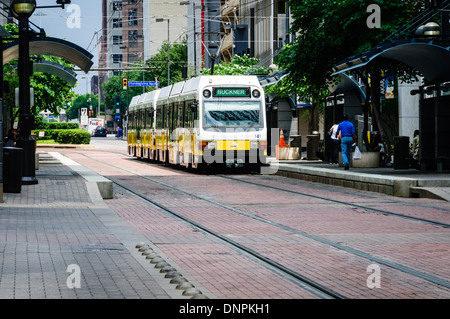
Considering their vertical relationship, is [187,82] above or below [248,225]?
above

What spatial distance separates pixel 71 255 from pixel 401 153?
17966 millimetres

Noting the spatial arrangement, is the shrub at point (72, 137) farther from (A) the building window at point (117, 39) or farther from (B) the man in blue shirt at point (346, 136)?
(A) the building window at point (117, 39)

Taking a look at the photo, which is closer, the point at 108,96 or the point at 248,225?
the point at 248,225

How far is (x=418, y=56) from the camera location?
2436 centimetres

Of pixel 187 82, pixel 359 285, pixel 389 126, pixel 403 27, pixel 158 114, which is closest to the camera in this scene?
pixel 359 285

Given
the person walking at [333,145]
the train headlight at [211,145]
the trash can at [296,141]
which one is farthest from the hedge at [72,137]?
the train headlight at [211,145]

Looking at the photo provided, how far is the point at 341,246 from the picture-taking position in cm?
1139

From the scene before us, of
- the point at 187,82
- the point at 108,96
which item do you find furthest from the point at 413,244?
the point at 108,96

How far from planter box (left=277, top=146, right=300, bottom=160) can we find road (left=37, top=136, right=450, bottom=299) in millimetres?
16621

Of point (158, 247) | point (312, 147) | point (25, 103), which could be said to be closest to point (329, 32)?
point (312, 147)

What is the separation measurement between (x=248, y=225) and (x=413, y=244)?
3.21 m

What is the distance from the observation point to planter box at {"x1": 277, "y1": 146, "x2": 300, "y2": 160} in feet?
129

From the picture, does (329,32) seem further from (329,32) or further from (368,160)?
(368,160)
